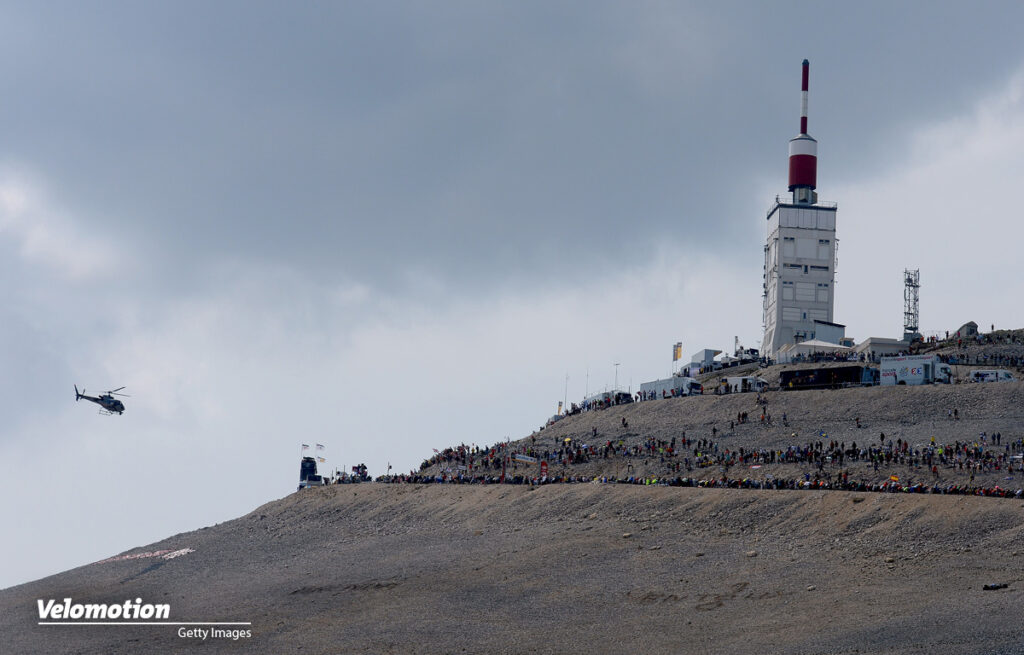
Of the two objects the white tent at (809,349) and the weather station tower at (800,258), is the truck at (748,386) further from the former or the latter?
the weather station tower at (800,258)

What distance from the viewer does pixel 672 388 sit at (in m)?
99.3

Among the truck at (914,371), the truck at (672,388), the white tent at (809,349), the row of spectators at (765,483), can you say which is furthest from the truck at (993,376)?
the row of spectators at (765,483)

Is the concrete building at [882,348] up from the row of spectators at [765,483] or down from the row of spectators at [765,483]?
up

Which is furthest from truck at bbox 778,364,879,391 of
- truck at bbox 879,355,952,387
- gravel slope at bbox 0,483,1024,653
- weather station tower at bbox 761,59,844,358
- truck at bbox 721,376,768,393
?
weather station tower at bbox 761,59,844,358

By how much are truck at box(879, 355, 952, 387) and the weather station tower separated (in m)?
38.2

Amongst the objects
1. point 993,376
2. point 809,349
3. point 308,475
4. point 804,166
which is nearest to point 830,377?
point 993,376

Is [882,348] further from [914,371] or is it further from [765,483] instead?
[765,483]

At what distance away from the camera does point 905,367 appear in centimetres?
8881

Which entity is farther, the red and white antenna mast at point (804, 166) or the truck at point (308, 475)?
the red and white antenna mast at point (804, 166)

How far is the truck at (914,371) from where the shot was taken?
87938mm

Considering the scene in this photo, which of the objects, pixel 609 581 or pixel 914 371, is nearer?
pixel 609 581

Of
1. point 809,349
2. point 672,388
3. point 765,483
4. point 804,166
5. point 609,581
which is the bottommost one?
point 609,581

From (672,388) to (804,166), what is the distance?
46294mm

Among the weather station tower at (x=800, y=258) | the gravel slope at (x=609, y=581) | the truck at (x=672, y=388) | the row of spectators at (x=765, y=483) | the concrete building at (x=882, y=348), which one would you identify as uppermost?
the weather station tower at (x=800, y=258)
